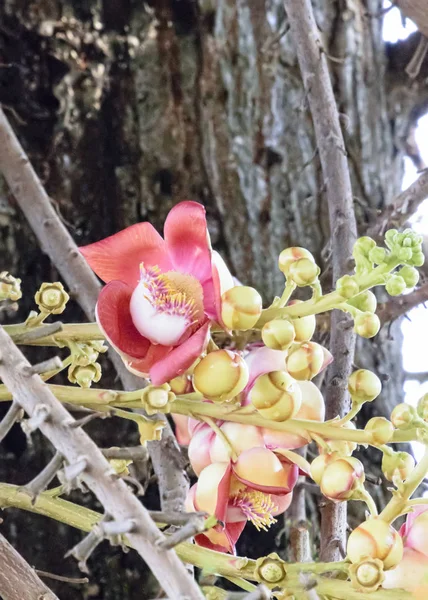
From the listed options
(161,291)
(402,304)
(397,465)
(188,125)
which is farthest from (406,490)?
(188,125)

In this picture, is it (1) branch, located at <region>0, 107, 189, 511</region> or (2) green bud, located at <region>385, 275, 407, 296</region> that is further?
(1) branch, located at <region>0, 107, 189, 511</region>

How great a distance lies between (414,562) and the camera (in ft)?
0.79

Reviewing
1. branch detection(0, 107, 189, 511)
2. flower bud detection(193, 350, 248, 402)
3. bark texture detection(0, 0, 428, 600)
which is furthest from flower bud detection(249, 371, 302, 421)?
bark texture detection(0, 0, 428, 600)

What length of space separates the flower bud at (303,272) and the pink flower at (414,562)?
9 cm

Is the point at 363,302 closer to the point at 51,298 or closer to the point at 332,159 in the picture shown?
the point at 51,298

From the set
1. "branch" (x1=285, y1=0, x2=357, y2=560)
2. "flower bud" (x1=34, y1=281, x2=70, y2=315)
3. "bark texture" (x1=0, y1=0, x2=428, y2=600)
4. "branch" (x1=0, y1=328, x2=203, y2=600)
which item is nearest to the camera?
"branch" (x1=0, y1=328, x2=203, y2=600)

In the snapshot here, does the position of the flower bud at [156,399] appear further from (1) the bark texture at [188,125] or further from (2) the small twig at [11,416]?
(1) the bark texture at [188,125]

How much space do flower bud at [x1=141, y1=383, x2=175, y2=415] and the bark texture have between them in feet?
1.16

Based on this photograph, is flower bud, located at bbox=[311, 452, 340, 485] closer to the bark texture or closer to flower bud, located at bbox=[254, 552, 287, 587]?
flower bud, located at bbox=[254, 552, 287, 587]

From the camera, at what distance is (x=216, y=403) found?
0.27m

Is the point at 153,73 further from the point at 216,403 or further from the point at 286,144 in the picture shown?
the point at 216,403

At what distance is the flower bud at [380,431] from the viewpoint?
0.78 feet

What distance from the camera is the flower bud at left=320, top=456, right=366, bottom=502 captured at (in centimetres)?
24

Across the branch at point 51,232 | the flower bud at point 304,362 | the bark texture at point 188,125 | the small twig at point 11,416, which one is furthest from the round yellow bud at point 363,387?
the bark texture at point 188,125
